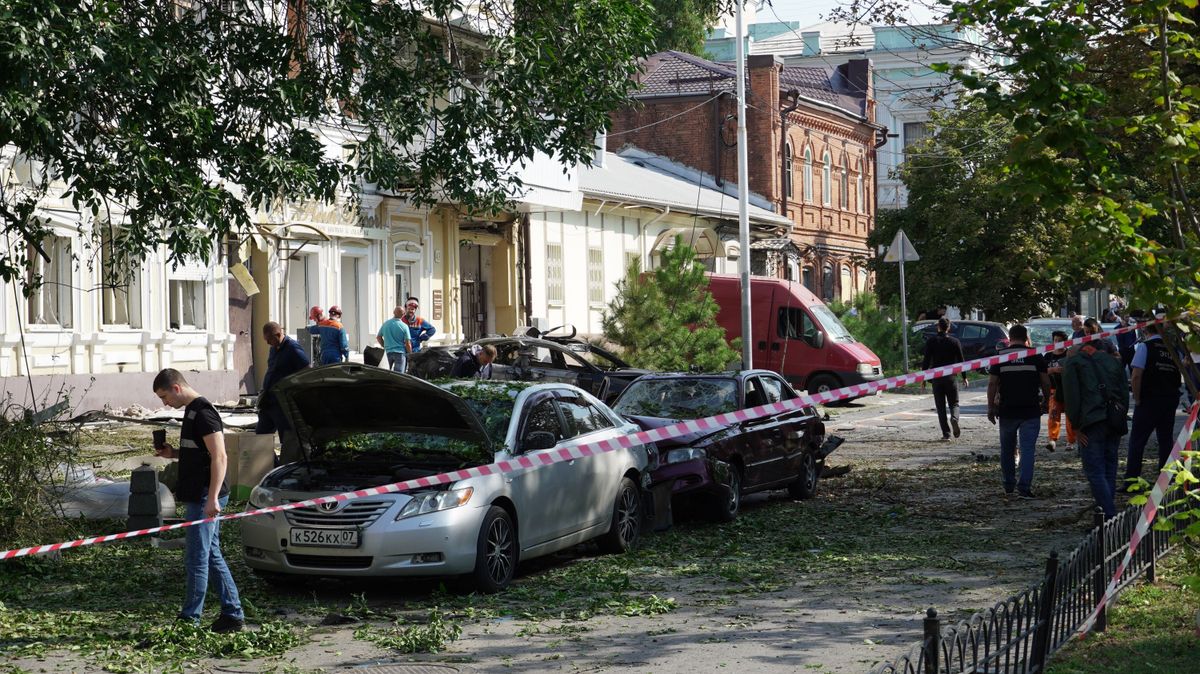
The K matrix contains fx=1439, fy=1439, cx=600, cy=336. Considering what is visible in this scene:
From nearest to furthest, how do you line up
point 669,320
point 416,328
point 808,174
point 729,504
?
1. point 729,504
2. point 416,328
3. point 669,320
4. point 808,174

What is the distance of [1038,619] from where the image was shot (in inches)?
269

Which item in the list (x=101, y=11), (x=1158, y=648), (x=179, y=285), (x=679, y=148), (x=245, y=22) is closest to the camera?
(x=1158, y=648)

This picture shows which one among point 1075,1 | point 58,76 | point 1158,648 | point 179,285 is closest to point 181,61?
point 58,76

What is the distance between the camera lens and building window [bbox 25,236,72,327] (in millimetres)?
22141

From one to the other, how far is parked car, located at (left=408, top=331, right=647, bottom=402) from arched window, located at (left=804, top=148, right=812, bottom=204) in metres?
28.2

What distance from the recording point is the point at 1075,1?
25.6ft

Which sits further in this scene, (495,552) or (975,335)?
(975,335)

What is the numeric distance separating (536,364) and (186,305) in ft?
21.5

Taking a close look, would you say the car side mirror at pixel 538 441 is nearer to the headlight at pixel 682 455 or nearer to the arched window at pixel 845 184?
the headlight at pixel 682 455

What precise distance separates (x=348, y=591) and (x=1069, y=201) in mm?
5909

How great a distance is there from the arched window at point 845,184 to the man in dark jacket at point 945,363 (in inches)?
1271

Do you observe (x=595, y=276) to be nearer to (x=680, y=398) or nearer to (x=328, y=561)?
(x=680, y=398)

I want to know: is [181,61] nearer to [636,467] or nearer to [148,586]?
[148,586]

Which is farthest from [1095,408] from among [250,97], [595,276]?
[595,276]
